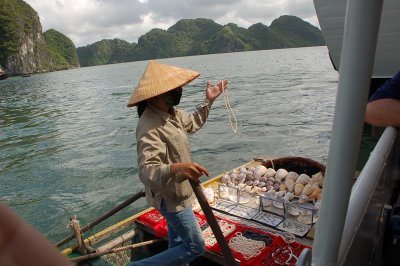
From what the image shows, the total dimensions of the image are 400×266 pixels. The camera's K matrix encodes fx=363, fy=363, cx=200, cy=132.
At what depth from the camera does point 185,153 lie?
2.95 meters

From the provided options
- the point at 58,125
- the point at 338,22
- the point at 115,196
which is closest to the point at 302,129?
the point at 338,22

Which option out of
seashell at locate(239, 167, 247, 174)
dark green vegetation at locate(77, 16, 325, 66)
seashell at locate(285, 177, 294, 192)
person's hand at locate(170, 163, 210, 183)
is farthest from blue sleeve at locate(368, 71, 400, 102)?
dark green vegetation at locate(77, 16, 325, 66)

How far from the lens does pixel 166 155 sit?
2.82 metres

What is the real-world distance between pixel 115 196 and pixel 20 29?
111 metres

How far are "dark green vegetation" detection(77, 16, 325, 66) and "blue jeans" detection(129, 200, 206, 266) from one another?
503 feet

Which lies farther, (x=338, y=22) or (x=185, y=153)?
(x=338, y=22)

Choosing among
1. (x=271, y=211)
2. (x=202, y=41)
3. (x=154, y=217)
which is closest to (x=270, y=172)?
(x=271, y=211)

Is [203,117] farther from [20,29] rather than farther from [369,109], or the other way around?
[20,29]

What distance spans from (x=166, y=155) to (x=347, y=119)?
206 centimetres

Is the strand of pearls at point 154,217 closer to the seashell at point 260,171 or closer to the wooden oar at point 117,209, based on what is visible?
the wooden oar at point 117,209

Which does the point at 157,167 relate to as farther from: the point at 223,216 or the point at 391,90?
the point at 223,216

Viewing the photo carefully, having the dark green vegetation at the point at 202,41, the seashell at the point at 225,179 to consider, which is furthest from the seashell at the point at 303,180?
the dark green vegetation at the point at 202,41

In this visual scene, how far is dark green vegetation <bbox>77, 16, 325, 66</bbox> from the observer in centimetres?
15475

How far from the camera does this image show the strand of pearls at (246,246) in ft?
12.4
